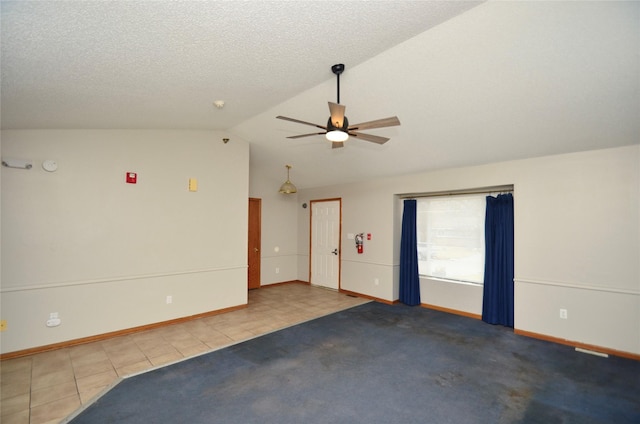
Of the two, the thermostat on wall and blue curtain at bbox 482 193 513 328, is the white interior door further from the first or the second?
the thermostat on wall

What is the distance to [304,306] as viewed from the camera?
18.7 feet

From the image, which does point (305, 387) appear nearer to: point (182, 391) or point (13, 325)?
point (182, 391)

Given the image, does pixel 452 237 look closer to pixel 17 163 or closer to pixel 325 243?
pixel 325 243

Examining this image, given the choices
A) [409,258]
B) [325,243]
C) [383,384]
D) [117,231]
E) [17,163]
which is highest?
[17,163]

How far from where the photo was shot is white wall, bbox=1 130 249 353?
139 inches

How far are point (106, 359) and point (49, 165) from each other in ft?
8.10

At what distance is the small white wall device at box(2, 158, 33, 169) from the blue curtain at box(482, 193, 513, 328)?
6421 millimetres

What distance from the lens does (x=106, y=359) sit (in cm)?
343

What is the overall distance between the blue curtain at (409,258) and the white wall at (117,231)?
10.1 ft

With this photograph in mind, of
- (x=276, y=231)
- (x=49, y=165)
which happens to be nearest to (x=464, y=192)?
(x=276, y=231)

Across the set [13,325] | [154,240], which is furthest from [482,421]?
[13,325]

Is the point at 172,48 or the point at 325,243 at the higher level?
the point at 172,48

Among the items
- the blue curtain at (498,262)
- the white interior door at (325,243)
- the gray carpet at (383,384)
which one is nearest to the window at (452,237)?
the blue curtain at (498,262)

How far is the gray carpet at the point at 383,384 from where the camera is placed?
2.49 m
